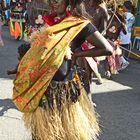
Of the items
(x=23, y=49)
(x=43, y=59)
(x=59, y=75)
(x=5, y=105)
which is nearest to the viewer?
(x=43, y=59)

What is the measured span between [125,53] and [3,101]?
4447 mm

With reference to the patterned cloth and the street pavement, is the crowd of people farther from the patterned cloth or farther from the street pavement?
the street pavement

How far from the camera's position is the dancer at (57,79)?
2633mm

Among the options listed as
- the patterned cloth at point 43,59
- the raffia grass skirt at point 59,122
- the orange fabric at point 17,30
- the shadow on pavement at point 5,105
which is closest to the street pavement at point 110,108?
the shadow on pavement at point 5,105

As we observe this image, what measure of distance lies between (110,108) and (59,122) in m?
2.64

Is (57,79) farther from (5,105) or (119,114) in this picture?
(5,105)

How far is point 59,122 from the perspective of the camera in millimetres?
2840

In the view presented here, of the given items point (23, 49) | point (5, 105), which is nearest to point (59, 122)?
point (23, 49)

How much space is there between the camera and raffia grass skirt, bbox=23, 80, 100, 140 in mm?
2830

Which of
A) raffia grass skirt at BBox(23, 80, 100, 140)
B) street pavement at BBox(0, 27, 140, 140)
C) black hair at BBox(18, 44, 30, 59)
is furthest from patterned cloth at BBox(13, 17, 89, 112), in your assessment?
street pavement at BBox(0, 27, 140, 140)

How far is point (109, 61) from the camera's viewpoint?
739cm

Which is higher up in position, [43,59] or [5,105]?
[43,59]

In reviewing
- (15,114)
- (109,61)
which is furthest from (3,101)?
(109,61)

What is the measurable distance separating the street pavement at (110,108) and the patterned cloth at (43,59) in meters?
1.40
